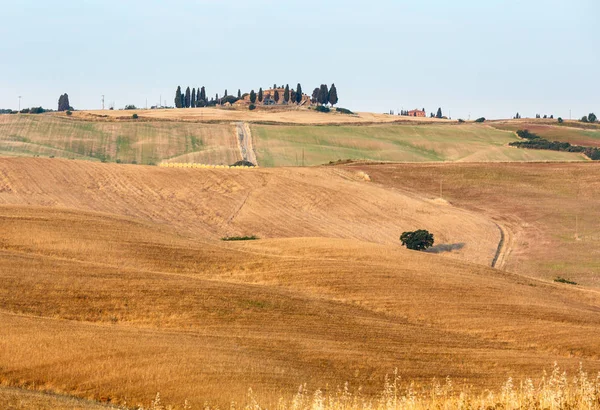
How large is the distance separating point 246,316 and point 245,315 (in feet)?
0.35

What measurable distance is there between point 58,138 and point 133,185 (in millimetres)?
53054

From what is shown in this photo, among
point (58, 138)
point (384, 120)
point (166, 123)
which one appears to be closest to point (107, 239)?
point (58, 138)

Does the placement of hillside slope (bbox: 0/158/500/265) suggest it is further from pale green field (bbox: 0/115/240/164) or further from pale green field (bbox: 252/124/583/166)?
pale green field (bbox: 0/115/240/164)

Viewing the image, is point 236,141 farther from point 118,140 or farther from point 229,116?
point 229,116

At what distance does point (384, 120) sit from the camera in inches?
7047

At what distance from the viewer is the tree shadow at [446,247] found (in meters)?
72.6

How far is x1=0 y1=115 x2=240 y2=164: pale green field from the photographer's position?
12624 centimetres

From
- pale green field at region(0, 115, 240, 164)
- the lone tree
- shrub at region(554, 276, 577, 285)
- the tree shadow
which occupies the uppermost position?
pale green field at region(0, 115, 240, 164)

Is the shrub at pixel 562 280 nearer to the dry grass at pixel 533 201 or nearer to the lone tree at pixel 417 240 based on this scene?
the dry grass at pixel 533 201

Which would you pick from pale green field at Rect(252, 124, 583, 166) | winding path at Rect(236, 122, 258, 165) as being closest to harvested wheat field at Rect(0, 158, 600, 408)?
winding path at Rect(236, 122, 258, 165)

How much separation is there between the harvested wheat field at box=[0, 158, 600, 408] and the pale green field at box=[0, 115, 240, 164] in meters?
67.4

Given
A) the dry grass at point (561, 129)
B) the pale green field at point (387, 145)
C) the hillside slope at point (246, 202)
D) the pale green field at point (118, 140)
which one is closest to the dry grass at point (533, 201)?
the hillside slope at point (246, 202)

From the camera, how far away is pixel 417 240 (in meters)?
72.1

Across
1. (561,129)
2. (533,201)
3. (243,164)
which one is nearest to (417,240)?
(533,201)
